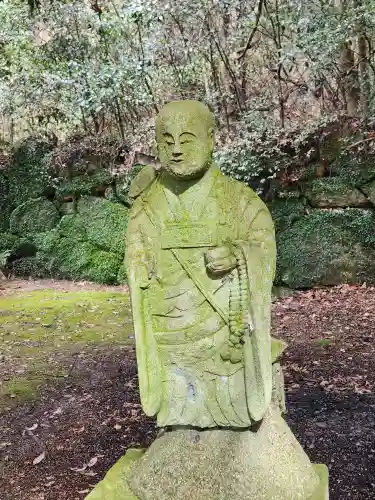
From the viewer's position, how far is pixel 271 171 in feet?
27.3

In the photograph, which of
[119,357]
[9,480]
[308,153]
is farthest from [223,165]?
[9,480]

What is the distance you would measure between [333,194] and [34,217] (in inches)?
220

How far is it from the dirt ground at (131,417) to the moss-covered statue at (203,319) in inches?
59.9

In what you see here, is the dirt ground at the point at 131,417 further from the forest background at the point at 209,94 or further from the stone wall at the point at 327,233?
the forest background at the point at 209,94

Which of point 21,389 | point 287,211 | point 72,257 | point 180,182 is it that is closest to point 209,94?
point 287,211

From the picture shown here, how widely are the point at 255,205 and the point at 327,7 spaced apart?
21.4 feet

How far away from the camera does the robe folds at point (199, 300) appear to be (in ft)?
7.73

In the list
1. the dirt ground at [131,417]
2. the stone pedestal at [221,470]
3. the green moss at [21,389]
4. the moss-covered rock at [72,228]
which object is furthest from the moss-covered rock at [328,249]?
the stone pedestal at [221,470]

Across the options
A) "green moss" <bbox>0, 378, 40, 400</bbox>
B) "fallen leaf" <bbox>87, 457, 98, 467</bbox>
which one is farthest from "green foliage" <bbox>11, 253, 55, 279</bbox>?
"fallen leaf" <bbox>87, 457, 98, 467</bbox>

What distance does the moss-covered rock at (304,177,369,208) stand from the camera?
26.6 ft

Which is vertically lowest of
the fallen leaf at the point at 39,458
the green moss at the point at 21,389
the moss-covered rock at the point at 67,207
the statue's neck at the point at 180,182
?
the fallen leaf at the point at 39,458

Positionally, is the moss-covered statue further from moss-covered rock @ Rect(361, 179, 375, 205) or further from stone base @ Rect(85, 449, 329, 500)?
moss-covered rock @ Rect(361, 179, 375, 205)

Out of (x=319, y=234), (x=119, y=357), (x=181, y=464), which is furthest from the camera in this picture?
(x=319, y=234)

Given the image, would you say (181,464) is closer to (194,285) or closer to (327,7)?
(194,285)
